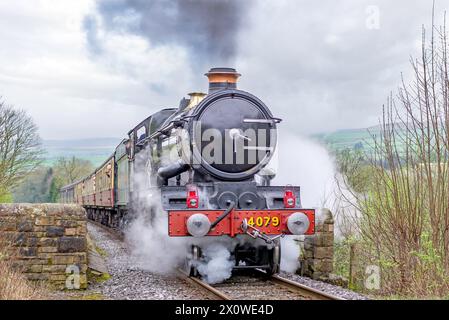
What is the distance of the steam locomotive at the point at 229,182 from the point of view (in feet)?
26.9

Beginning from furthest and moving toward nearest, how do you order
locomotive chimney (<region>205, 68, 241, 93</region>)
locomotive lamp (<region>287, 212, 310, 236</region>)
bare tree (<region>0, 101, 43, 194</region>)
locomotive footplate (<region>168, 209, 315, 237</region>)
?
bare tree (<region>0, 101, 43, 194</region>)
locomotive chimney (<region>205, 68, 241, 93</region>)
locomotive lamp (<region>287, 212, 310, 236</region>)
locomotive footplate (<region>168, 209, 315, 237</region>)

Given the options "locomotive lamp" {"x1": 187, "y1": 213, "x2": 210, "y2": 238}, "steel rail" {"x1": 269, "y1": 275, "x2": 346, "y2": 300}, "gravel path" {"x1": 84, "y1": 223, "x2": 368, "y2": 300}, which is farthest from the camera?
"locomotive lamp" {"x1": 187, "y1": 213, "x2": 210, "y2": 238}

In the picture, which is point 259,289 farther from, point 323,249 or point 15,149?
point 15,149

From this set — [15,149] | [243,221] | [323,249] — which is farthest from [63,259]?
[15,149]

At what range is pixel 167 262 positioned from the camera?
9.63 meters

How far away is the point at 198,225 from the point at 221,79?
2595 mm

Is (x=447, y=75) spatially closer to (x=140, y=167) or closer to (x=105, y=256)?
(x=140, y=167)

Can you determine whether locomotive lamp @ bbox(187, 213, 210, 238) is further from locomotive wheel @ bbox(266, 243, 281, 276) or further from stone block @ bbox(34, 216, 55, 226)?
stone block @ bbox(34, 216, 55, 226)

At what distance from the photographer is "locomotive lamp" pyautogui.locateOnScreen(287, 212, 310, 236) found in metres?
8.29

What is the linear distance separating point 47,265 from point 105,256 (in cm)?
428

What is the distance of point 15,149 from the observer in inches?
1062

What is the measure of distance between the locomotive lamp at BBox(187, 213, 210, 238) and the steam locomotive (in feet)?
0.04

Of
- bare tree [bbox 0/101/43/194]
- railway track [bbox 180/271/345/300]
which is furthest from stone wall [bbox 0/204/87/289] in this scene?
bare tree [bbox 0/101/43/194]
